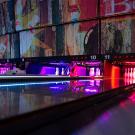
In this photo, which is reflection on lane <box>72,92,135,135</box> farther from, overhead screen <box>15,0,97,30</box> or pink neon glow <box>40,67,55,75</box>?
pink neon glow <box>40,67,55,75</box>

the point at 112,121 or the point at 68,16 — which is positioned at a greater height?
the point at 68,16

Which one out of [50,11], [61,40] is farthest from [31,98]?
[50,11]

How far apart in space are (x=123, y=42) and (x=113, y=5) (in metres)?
1.15

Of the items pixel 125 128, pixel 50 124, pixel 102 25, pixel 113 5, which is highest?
pixel 113 5

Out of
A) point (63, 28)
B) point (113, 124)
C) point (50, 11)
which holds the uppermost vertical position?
point (50, 11)

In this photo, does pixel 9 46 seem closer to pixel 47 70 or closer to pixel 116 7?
pixel 47 70

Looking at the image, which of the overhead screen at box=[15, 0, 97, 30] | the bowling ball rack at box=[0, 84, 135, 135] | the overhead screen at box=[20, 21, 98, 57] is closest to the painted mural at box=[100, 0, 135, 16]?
the overhead screen at box=[15, 0, 97, 30]

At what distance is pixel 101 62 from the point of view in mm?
8531

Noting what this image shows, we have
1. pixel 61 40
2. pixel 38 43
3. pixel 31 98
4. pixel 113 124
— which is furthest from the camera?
pixel 38 43

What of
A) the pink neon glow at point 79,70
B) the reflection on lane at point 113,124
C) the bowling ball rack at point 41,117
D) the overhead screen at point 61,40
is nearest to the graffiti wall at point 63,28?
the overhead screen at point 61,40

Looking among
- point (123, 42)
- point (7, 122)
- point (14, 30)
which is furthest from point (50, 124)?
point (14, 30)

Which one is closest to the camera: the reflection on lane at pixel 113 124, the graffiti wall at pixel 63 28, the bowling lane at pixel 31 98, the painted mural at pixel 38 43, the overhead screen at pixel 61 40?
the bowling lane at pixel 31 98

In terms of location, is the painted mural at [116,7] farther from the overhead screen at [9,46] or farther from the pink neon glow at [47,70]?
the overhead screen at [9,46]

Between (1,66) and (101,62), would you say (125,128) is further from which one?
(1,66)
